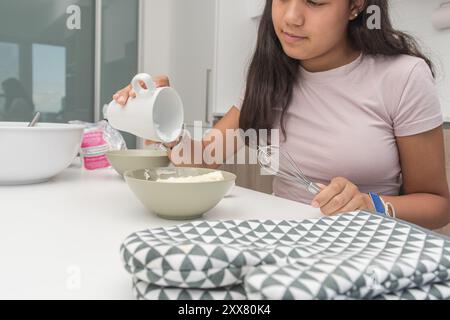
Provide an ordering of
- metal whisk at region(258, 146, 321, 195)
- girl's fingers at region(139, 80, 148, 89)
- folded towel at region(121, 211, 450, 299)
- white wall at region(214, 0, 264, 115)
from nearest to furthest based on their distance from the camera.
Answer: folded towel at region(121, 211, 450, 299)
girl's fingers at region(139, 80, 148, 89)
metal whisk at region(258, 146, 321, 195)
white wall at region(214, 0, 264, 115)

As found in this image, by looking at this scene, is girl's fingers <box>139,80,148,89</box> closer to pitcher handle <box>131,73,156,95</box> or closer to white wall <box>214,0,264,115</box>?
pitcher handle <box>131,73,156,95</box>

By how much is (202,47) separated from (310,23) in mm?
1503

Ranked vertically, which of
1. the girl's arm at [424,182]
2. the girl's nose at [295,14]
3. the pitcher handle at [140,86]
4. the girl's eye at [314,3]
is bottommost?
the girl's arm at [424,182]

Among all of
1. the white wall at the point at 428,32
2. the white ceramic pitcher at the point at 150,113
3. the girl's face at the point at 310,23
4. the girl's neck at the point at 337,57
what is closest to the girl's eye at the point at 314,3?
the girl's face at the point at 310,23

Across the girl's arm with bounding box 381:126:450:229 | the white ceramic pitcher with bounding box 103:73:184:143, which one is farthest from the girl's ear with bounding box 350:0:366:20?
the white ceramic pitcher with bounding box 103:73:184:143

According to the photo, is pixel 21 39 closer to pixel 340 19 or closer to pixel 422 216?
pixel 340 19

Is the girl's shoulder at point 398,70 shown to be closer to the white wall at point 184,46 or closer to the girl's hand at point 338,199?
the girl's hand at point 338,199

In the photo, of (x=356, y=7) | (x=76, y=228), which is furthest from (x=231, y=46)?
(x=76, y=228)

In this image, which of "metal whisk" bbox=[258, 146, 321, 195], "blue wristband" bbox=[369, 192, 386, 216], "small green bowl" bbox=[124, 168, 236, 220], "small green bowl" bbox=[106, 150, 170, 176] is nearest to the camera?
"small green bowl" bbox=[124, 168, 236, 220]

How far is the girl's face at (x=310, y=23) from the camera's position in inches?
37.4

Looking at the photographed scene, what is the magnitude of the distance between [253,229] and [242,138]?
0.83 metres

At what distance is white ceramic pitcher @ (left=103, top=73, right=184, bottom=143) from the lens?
2.71ft

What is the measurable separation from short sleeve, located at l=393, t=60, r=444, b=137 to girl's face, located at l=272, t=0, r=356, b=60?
0.19 m

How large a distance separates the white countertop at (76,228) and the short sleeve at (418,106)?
0.35 m
